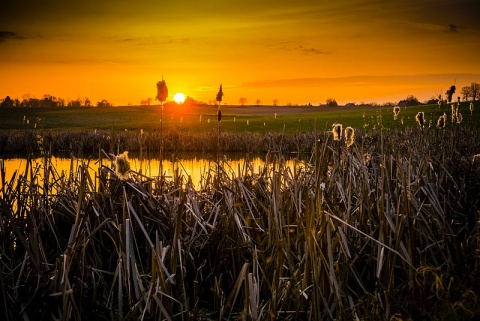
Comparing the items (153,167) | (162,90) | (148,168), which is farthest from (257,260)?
(153,167)

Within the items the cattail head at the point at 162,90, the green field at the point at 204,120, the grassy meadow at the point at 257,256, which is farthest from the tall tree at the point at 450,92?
the green field at the point at 204,120

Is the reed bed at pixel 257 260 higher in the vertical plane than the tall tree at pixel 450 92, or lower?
lower

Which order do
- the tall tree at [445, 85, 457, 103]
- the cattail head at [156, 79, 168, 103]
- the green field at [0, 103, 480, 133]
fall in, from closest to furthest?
the cattail head at [156, 79, 168, 103] < the tall tree at [445, 85, 457, 103] < the green field at [0, 103, 480, 133]

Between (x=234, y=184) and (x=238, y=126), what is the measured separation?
47.7 m

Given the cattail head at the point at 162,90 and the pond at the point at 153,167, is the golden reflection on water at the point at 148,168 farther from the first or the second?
the cattail head at the point at 162,90

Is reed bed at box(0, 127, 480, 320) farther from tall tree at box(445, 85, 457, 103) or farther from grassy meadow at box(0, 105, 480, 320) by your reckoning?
tall tree at box(445, 85, 457, 103)

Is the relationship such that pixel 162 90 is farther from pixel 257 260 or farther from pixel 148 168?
pixel 148 168

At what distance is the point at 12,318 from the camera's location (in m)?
3.71

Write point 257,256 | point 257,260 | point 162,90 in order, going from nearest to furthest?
point 257,260 < point 257,256 < point 162,90

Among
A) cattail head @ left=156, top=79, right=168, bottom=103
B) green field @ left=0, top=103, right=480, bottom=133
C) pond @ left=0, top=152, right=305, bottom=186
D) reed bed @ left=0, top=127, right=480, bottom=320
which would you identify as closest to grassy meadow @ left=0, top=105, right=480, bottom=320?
reed bed @ left=0, top=127, right=480, bottom=320

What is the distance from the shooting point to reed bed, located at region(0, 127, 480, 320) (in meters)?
3.57

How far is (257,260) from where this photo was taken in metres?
3.96

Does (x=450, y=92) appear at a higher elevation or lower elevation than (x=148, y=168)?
higher

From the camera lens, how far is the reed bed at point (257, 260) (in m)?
3.57
